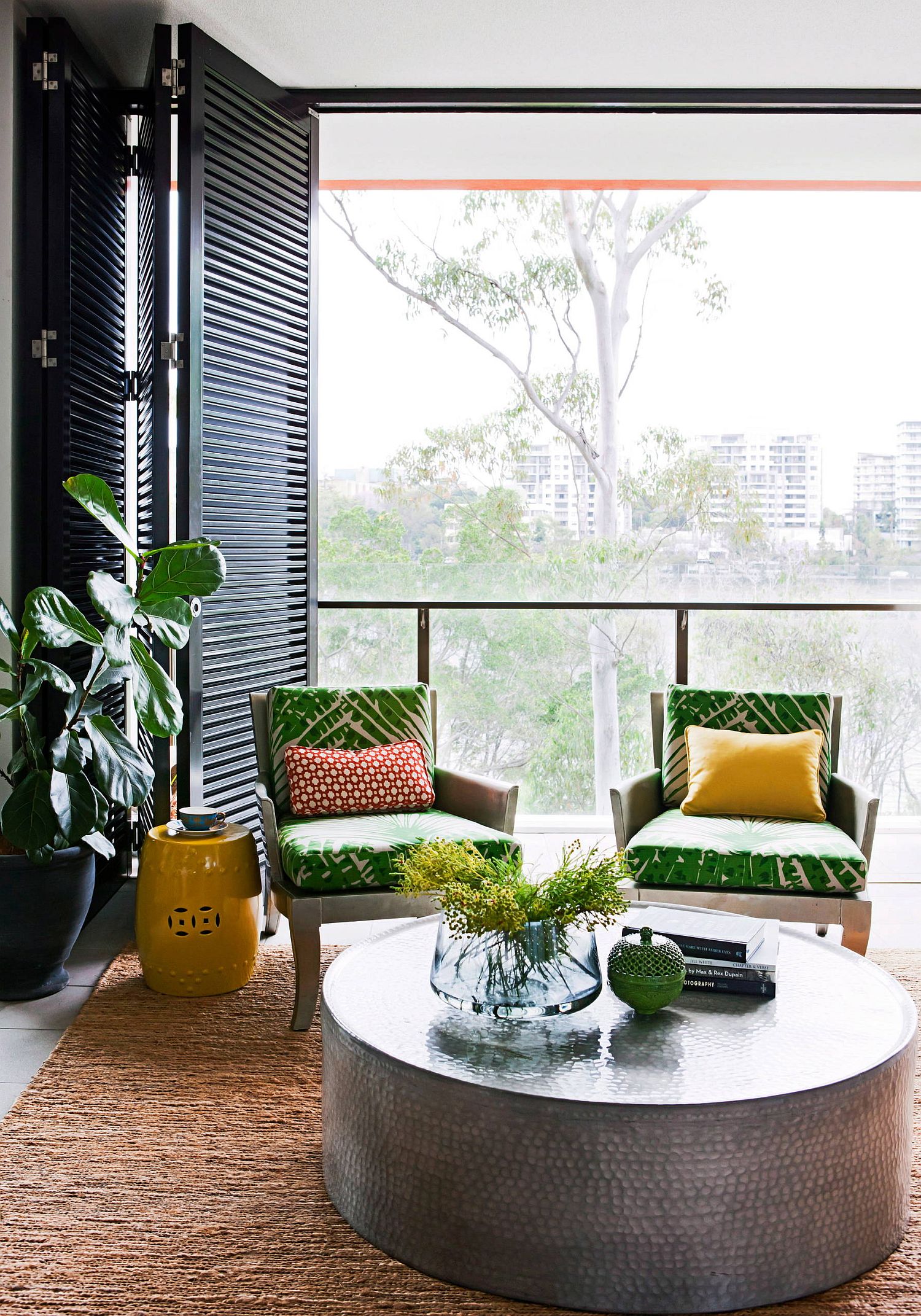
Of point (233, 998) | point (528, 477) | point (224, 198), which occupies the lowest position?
point (233, 998)

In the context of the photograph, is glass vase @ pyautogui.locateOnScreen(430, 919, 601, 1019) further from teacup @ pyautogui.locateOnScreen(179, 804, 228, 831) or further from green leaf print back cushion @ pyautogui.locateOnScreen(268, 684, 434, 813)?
green leaf print back cushion @ pyautogui.locateOnScreen(268, 684, 434, 813)

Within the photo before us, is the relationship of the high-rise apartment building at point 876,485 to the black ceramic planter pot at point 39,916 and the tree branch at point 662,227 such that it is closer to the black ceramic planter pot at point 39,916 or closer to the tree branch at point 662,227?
the tree branch at point 662,227

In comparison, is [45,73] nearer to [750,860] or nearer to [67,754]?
[67,754]

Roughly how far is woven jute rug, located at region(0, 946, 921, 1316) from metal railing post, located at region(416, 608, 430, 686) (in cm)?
178

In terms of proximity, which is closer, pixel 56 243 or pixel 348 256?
pixel 56 243

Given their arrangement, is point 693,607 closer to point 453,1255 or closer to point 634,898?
point 634,898

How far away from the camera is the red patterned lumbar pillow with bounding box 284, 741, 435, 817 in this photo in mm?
3168

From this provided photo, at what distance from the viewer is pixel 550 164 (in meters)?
4.34

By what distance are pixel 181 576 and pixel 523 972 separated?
5.17 ft

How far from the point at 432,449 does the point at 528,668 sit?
185 centimetres

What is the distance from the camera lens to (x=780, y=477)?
585 centimetres

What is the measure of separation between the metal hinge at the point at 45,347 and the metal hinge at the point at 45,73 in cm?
70

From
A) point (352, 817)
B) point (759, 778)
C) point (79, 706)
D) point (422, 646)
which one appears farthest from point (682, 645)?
point (79, 706)

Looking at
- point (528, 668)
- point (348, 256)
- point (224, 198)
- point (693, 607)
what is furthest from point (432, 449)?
point (224, 198)
